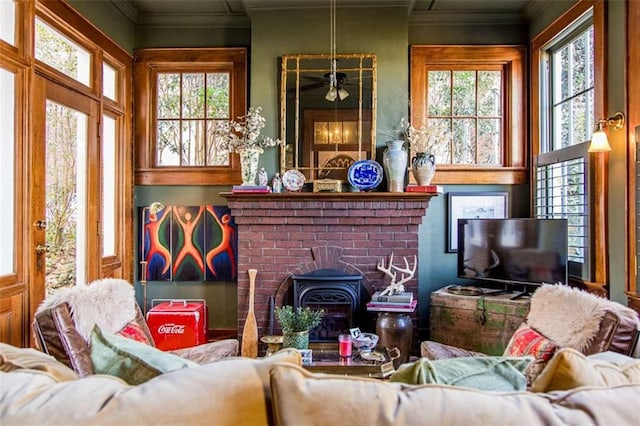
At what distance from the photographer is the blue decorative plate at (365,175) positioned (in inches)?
148

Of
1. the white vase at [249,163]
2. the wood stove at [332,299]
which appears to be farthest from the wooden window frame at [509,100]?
the white vase at [249,163]

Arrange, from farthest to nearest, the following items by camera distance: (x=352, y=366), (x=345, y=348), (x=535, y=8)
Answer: (x=535, y=8), (x=345, y=348), (x=352, y=366)

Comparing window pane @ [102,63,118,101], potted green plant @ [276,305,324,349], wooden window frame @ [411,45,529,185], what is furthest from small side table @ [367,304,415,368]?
window pane @ [102,63,118,101]

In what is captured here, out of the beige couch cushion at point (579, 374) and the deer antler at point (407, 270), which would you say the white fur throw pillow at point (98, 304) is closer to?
the beige couch cushion at point (579, 374)

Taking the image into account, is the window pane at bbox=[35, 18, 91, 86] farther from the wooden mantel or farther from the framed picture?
the framed picture

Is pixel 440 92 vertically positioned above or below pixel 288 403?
above

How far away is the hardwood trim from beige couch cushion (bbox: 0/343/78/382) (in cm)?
298

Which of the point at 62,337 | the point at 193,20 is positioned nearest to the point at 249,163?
the point at 193,20

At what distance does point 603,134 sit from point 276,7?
279cm

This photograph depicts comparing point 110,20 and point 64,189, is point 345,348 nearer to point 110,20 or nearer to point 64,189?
point 64,189

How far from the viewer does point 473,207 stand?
403cm

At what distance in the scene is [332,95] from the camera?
12.3ft

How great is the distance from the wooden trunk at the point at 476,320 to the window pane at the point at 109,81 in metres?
3.41

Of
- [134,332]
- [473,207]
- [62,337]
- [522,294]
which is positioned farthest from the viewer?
[473,207]
